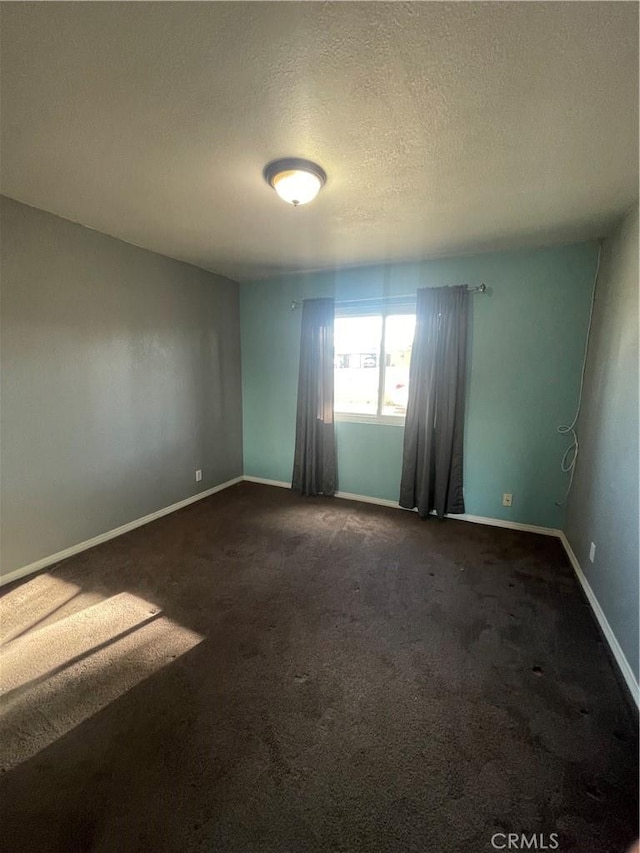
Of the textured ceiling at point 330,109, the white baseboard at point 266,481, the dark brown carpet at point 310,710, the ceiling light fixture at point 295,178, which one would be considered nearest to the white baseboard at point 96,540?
the dark brown carpet at point 310,710

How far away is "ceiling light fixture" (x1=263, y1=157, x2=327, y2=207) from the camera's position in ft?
5.63

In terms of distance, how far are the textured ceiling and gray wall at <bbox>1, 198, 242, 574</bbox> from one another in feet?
1.39

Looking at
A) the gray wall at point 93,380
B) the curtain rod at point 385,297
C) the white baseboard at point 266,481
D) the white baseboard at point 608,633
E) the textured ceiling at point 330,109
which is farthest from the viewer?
the white baseboard at point 266,481

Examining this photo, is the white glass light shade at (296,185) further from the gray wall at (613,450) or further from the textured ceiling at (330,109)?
the gray wall at (613,450)

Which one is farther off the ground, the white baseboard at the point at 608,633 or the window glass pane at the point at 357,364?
the window glass pane at the point at 357,364

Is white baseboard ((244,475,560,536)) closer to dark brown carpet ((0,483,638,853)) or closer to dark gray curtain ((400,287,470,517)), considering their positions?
dark gray curtain ((400,287,470,517))

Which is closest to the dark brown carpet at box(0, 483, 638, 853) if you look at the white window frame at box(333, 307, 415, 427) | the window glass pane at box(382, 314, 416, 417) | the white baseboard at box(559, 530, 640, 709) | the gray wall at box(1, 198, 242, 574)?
the white baseboard at box(559, 530, 640, 709)

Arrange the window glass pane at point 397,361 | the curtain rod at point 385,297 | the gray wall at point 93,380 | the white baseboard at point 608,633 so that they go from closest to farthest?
the white baseboard at point 608,633, the gray wall at point 93,380, the curtain rod at point 385,297, the window glass pane at point 397,361

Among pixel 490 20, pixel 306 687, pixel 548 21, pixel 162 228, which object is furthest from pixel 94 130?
pixel 306 687

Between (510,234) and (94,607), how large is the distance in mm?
3820

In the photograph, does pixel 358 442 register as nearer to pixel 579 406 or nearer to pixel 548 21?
pixel 579 406

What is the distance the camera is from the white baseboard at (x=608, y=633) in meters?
1.57

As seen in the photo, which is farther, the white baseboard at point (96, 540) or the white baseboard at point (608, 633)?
the white baseboard at point (96, 540)

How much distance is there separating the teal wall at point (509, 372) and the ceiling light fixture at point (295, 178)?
1749mm
